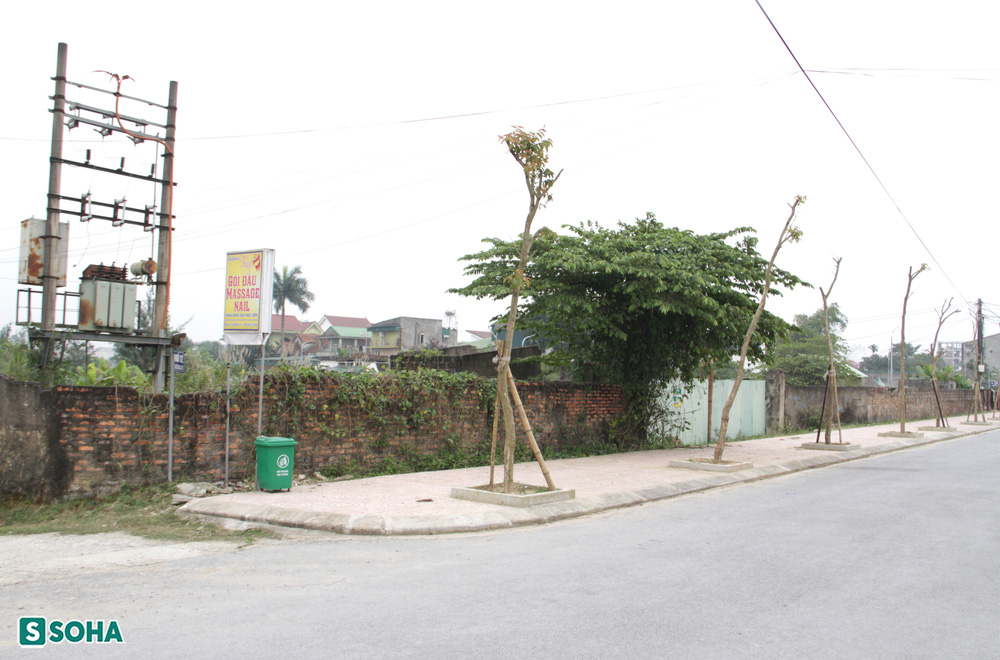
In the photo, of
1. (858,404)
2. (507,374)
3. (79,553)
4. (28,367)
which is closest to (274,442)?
(79,553)

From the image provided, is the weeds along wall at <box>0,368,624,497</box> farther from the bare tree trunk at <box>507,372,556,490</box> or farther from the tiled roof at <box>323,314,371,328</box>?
the tiled roof at <box>323,314,371,328</box>

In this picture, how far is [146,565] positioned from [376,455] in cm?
598

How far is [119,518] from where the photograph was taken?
30.6ft

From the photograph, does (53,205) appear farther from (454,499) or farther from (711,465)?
(711,465)

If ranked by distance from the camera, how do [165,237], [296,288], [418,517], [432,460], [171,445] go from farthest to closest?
[296,288] < [165,237] < [432,460] < [171,445] < [418,517]

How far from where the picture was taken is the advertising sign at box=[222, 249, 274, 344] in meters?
11.3

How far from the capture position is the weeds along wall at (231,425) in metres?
9.59

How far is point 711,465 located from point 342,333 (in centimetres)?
7309

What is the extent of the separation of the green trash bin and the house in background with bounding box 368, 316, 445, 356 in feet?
162

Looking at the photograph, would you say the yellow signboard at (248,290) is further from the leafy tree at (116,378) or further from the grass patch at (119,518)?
the grass patch at (119,518)

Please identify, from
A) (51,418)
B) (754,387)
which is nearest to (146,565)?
(51,418)

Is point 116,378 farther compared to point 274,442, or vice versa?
point 116,378

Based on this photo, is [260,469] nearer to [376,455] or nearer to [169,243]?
[376,455]

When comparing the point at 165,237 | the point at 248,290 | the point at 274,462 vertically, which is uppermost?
the point at 165,237
